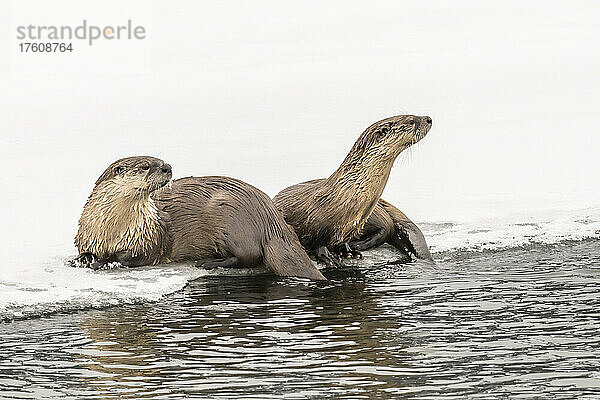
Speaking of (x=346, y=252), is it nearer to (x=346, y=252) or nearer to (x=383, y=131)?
(x=346, y=252)

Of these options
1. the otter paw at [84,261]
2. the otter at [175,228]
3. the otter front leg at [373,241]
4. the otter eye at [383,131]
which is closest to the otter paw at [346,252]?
the otter front leg at [373,241]

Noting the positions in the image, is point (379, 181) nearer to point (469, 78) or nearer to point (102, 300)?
point (102, 300)

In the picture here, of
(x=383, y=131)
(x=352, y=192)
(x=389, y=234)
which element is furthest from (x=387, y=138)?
(x=389, y=234)

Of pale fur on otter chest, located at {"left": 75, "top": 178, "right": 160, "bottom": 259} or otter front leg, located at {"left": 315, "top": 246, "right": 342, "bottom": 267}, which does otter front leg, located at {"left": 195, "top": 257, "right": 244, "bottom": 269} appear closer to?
pale fur on otter chest, located at {"left": 75, "top": 178, "right": 160, "bottom": 259}

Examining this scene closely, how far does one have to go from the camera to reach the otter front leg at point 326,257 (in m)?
6.18

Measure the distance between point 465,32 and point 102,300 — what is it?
332 inches

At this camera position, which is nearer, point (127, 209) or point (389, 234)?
point (127, 209)

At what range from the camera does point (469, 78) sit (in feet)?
38.4

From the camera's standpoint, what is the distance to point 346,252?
6355 mm

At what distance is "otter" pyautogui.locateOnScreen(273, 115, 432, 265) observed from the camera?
20.3 feet

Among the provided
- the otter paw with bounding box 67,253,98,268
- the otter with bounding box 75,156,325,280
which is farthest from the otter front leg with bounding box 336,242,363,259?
the otter paw with bounding box 67,253,98,268

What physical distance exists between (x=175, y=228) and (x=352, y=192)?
2.73ft

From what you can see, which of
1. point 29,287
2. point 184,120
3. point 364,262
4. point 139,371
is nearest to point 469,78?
point 184,120

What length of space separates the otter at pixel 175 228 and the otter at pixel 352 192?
238mm
